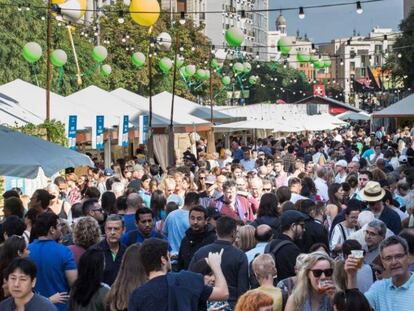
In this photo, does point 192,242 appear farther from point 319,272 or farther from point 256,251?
point 319,272

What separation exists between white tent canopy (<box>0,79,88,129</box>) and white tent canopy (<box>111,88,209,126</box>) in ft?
21.5

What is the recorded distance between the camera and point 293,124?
4134 cm

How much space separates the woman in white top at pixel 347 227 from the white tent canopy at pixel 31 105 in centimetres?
1121

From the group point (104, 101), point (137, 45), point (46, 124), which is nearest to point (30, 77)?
point (137, 45)

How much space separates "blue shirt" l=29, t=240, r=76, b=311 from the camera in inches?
338

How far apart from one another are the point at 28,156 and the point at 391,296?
7.02m

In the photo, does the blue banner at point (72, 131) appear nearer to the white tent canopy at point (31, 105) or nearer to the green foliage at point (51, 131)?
the green foliage at point (51, 131)

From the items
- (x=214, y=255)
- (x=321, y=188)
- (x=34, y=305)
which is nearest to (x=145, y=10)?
(x=321, y=188)

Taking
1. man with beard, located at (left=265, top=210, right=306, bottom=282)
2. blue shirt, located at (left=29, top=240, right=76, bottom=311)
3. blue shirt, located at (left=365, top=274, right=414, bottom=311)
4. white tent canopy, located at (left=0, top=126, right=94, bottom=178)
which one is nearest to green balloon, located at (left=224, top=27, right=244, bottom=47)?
white tent canopy, located at (left=0, top=126, right=94, bottom=178)

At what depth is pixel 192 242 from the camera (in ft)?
33.7

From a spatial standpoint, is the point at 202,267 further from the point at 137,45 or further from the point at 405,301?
the point at 137,45

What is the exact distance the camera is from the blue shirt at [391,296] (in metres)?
6.50

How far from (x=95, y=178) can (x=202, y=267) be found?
12351mm

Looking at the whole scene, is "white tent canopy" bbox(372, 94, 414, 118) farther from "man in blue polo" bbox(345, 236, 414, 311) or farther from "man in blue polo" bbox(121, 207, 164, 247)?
"man in blue polo" bbox(345, 236, 414, 311)
